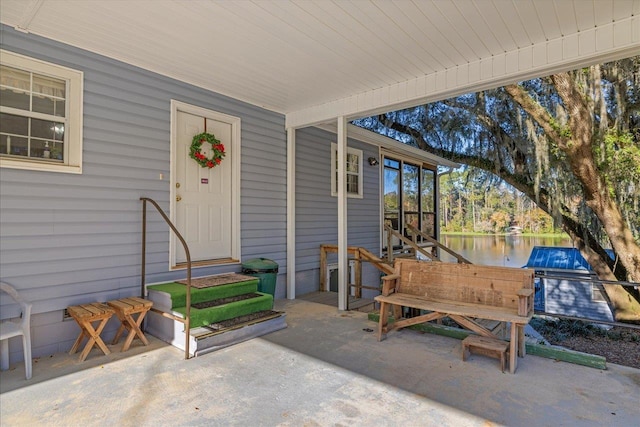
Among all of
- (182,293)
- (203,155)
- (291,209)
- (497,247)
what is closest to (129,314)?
(182,293)

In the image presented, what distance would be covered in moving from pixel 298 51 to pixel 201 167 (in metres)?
2.03

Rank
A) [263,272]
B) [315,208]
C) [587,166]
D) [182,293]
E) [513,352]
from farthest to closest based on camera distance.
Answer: [587,166], [315,208], [263,272], [182,293], [513,352]

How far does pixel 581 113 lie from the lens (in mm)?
6488

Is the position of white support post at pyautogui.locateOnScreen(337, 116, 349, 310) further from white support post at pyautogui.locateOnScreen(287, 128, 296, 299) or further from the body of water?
the body of water

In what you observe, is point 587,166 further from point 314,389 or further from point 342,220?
point 314,389

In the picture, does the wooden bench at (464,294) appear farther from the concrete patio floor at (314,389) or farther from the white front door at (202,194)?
the white front door at (202,194)

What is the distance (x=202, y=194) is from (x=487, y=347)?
375 centimetres

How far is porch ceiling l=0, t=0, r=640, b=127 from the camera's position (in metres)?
2.86

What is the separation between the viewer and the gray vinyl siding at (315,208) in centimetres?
624

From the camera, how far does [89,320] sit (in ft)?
10.0

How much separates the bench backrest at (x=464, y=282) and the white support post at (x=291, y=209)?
2.25m

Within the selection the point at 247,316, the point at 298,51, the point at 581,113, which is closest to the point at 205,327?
the point at 247,316

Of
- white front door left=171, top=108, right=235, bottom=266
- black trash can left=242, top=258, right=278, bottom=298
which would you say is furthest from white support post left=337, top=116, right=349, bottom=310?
white front door left=171, top=108, right=235, bottom=266

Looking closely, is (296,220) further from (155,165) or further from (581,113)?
(581,113)
